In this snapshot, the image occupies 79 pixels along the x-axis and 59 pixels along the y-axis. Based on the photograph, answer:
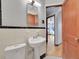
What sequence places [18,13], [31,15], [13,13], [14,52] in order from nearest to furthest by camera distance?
1. [14,52]
2. [13,13]
3. [18,13]
4. [31,15]

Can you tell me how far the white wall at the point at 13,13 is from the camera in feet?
8.54

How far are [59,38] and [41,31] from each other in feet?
11.6

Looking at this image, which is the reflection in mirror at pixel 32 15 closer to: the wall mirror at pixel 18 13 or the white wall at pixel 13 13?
the wall mirror at pixel 18 13

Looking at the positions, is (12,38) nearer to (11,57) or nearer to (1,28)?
(1,28)

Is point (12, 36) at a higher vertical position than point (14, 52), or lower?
higher

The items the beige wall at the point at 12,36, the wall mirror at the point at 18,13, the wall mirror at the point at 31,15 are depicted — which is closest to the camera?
the beige wall at the point at 12,36

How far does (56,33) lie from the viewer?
7.55 metres

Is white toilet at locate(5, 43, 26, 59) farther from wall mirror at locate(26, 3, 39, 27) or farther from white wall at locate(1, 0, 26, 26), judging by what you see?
wall mirror at locate(26, 3, 39, 27)

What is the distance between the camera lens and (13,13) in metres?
2.92

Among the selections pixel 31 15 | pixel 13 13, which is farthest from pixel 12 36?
pixel 31 15

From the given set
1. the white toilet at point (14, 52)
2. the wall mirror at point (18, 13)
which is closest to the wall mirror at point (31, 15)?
the wall mirror at point (18, 13)

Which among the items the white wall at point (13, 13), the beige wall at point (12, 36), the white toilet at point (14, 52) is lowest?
the white toilet at point (14, 52)

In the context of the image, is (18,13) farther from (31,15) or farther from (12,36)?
(31,15)

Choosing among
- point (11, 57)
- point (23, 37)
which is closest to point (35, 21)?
point (23, 37)
